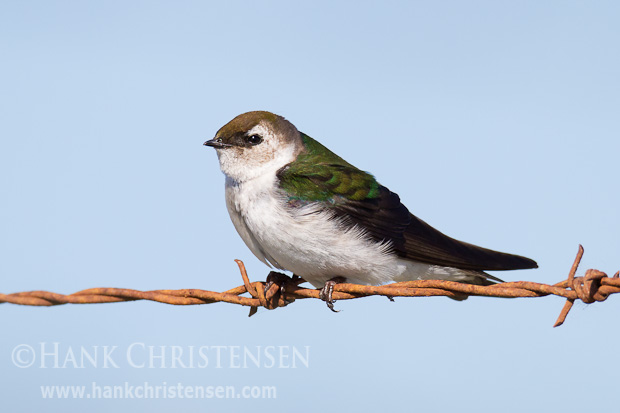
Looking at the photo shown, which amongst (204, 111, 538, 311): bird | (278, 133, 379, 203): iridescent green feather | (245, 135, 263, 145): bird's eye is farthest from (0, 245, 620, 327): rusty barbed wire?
(245, 135, 263, 145): bird's eye

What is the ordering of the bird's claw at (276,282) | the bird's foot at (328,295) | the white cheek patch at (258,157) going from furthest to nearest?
the white cheek patch at (258,157), the bird's foot at (328,295), the bird's claw at (276,282)

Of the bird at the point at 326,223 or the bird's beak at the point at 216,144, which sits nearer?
the bird at the point at 326,223

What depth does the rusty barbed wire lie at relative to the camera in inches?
118

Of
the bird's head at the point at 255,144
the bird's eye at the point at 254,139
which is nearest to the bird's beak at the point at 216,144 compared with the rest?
the bird's head at the point at 255,144

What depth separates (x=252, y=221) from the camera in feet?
16.1

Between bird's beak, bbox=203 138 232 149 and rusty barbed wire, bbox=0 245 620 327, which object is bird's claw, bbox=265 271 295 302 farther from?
bird's beak, bbox=203 138 232 149

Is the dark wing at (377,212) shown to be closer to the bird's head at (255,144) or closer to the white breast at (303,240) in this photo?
the white breast at (303,240)

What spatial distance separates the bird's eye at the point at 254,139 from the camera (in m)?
5.61

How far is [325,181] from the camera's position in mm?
5070

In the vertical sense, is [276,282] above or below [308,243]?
below

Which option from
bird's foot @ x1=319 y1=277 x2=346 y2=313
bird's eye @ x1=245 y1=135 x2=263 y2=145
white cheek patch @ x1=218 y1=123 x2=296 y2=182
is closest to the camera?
bird's foot @ x1=319 y1=277 x2=346 y2=313

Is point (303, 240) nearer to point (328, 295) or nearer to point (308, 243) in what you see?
point (308, 243)

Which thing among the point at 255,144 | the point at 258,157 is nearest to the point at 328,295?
the point at 258,157

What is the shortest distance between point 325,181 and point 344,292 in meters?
1.29
